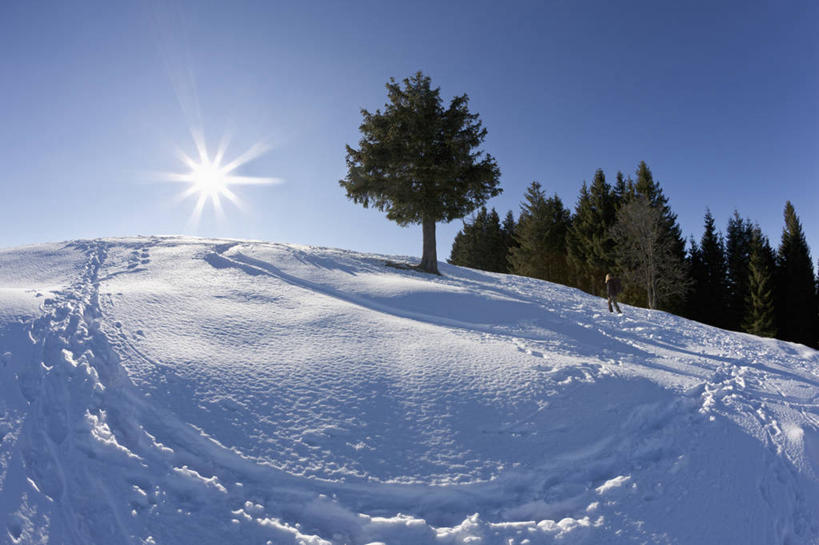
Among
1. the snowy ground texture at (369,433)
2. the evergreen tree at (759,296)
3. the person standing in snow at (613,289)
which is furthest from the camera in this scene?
the evergreen tree at (759,296)

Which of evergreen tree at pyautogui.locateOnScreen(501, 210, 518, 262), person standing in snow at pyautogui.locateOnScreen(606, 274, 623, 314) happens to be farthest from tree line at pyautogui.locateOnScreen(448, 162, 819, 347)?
person standing in snow at pyautogui.locateOnScreen(606, 274, 623, 314)

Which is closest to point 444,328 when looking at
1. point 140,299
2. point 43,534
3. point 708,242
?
point 43,534

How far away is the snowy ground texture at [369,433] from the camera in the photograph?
2.65m

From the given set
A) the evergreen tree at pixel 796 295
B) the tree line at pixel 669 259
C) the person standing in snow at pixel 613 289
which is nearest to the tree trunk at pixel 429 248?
the person standing in snow at pixel 613 289

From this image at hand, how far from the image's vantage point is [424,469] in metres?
3.15

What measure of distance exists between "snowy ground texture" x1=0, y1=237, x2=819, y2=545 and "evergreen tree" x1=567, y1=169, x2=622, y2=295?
2404cm

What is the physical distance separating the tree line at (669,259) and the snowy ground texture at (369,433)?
19.8 metres

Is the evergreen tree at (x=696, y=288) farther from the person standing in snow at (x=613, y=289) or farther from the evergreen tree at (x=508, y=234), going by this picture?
the person standing in snow at (x=613, y=289)

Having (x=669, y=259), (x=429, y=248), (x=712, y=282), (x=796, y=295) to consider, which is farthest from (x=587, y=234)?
(x=429, y=248)

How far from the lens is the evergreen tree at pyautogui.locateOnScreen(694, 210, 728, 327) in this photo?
29500 millimetres

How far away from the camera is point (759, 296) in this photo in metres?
26.1

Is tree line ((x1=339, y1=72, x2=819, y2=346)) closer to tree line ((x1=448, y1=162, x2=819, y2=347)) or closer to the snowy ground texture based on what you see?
tree line ((x1=448, y1=162, x2=819, y2=347))

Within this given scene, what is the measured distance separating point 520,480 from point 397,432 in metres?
1.26

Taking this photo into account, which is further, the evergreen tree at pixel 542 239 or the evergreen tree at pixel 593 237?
the evergreen tree at pixel 542 239
